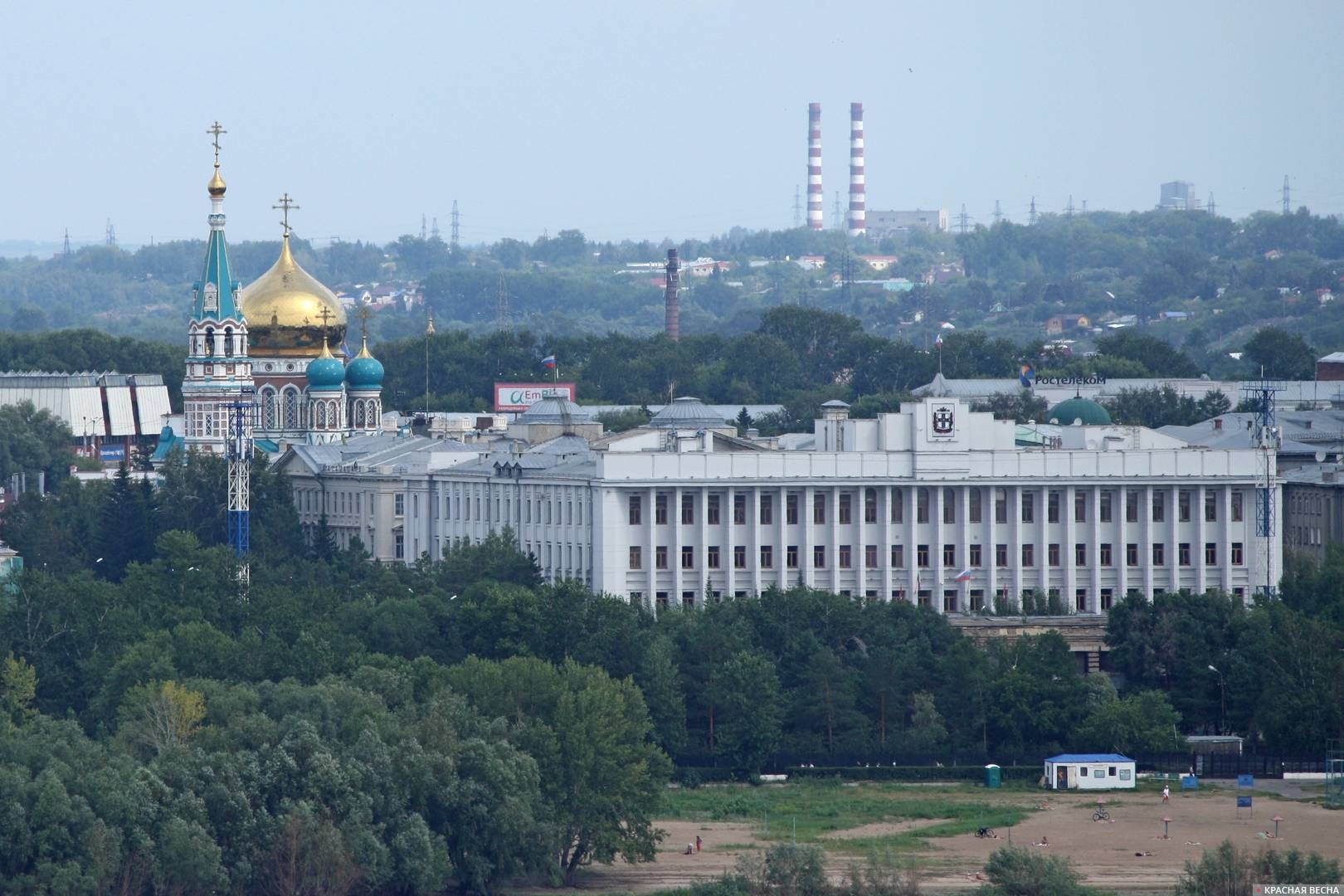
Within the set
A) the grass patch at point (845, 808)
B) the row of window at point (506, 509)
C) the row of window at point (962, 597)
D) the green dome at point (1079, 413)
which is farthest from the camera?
the green dome at point (1079, 413)

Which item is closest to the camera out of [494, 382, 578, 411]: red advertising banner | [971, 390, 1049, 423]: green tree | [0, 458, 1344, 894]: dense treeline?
[0, 458, 1344, 894]: dense treeline

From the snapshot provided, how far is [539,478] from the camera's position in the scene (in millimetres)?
114188

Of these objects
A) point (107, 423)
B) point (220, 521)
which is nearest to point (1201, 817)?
point (220, 521)

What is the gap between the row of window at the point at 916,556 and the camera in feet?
358

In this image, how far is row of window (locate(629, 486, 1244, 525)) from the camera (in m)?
109

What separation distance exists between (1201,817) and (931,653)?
1315cm

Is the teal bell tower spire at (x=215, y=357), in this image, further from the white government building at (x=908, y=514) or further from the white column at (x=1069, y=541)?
the white column at (x=1069, y=541)

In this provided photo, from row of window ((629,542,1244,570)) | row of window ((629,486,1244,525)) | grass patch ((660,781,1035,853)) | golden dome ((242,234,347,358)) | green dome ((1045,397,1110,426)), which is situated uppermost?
golden dome ((242,234,347,358))

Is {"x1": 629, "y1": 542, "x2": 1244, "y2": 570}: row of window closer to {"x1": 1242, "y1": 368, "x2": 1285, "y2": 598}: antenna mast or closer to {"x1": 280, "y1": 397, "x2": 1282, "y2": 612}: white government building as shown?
{"x1": 280, "y1": 397, "x2": 1282, "y2": 612}: white government building

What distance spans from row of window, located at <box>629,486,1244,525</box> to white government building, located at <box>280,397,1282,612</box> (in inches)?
2.0

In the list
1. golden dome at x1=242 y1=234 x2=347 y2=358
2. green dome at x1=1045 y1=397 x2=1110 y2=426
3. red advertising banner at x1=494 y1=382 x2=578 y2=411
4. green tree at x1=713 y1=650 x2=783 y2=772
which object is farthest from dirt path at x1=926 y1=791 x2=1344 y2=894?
red advertising banner at x1=494 y1=382 x2=578 y2=411

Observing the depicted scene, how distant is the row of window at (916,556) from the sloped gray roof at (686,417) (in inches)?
400

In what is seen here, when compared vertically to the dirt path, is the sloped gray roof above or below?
above

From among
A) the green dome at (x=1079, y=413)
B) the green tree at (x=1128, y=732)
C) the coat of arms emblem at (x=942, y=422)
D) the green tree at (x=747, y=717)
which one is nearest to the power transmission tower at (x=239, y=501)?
the green tree at (x=747, y=717)
